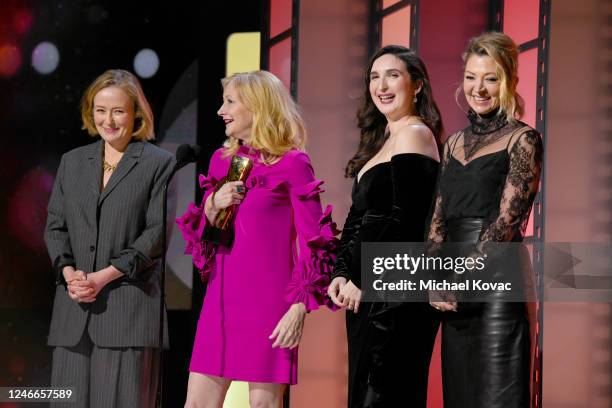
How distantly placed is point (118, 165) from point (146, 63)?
A: 1.83 metres

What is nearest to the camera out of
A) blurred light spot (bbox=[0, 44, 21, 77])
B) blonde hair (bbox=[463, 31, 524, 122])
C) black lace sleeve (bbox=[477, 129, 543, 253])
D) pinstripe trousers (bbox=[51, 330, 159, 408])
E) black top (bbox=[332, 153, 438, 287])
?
black lace sleeve (bbox=[477, 129, 543, 253])

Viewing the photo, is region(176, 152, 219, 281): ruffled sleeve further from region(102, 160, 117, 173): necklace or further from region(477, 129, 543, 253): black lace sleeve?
region(477, 129, 543, 253): black lace sleeve

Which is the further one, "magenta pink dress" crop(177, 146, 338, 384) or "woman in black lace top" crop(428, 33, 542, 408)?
"magenta pink dress" crop(177, 146, 338, 384)

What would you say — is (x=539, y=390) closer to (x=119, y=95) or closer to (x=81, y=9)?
(x=119, y=95)

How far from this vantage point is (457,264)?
12.8 ft

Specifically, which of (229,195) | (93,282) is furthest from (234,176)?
(93,282)

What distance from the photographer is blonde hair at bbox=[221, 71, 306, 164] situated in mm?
4285

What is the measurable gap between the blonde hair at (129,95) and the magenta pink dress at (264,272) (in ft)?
3.04

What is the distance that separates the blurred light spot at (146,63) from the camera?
653 cm

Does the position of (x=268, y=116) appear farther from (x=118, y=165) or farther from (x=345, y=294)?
(x=118, y=165)

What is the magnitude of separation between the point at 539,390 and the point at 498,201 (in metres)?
1.07

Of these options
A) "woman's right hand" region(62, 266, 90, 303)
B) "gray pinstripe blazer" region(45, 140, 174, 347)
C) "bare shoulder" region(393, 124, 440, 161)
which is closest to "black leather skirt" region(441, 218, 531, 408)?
"bare shoulder" region(393, 124, 440, 161)

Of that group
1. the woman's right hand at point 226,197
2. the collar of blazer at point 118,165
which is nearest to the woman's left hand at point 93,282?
the collar of blazer at point 118,165

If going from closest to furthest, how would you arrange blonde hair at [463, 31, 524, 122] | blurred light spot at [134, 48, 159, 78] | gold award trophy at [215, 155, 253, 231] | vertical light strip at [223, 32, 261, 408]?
1. blonde hair at [463, 31, 524, 122]
2. gold award trophy at [215, 155, 253, 231]
3. blurred light spot at [134, 48, 159, 78]
4. vertical light strip at [223, 32, 261, 408]
